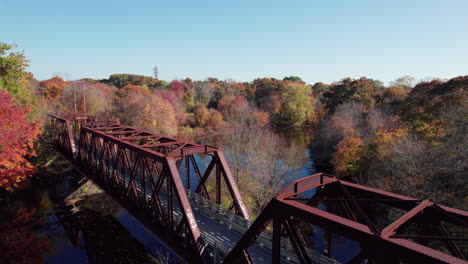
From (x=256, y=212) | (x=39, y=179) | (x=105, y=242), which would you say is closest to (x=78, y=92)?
(x=39, y=179)

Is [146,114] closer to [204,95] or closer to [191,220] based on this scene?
[191,220]

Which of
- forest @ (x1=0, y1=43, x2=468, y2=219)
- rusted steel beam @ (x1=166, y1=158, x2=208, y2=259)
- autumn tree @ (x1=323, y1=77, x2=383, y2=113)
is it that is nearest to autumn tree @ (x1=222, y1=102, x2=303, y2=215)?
forest @ (x1=0, y1=43, x2=468, y2=219)

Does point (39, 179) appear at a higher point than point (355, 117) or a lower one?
lower

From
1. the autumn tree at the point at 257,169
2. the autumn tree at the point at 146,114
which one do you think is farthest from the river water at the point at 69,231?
the autumn tree at the point at 146,114

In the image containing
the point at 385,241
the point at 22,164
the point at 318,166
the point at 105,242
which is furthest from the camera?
the point at 318,166

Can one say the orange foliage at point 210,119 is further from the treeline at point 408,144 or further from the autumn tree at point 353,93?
the autumn tree at point 353,93

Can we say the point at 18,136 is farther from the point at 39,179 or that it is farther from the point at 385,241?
the point at 385,241

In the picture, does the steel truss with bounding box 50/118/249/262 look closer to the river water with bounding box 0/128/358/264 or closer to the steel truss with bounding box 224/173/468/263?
the river water with bounding box 0/128/358/264
